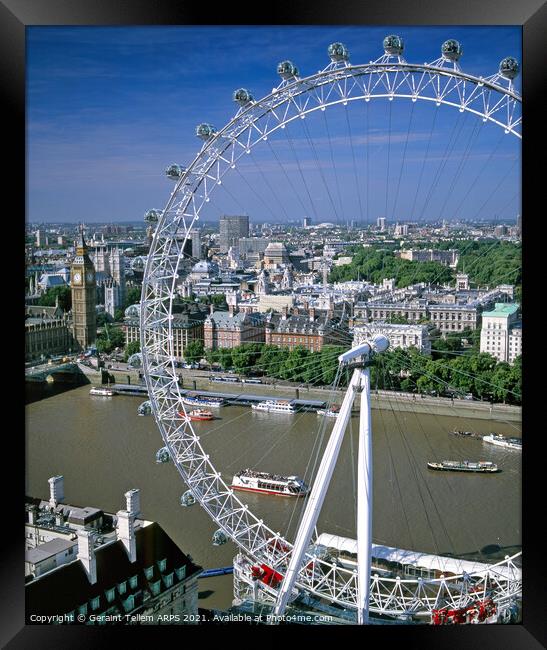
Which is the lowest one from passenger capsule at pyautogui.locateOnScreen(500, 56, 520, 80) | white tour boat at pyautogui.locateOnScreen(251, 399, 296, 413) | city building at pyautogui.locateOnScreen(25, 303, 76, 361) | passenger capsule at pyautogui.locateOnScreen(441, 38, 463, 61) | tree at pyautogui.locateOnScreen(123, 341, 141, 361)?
white tour boat at pyautogui.locateOnScreen(251, 399, 296, 413)

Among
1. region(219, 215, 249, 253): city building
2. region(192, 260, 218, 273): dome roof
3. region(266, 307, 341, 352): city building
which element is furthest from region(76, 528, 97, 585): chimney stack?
region(192, 260, 218, 273): dome roof

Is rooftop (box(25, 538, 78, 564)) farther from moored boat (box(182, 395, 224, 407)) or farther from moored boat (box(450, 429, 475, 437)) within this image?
moored boat (box(182, 395, 224, 407))

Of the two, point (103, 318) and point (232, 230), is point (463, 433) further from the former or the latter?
point (103, 318)

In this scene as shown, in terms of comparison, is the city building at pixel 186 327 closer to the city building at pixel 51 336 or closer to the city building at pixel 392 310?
the city building at pixel 51 336

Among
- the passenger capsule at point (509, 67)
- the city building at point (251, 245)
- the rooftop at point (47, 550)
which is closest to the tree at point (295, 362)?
the city building at point (251, 245)

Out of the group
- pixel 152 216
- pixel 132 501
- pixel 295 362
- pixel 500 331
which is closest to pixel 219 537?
pixel 132 501
